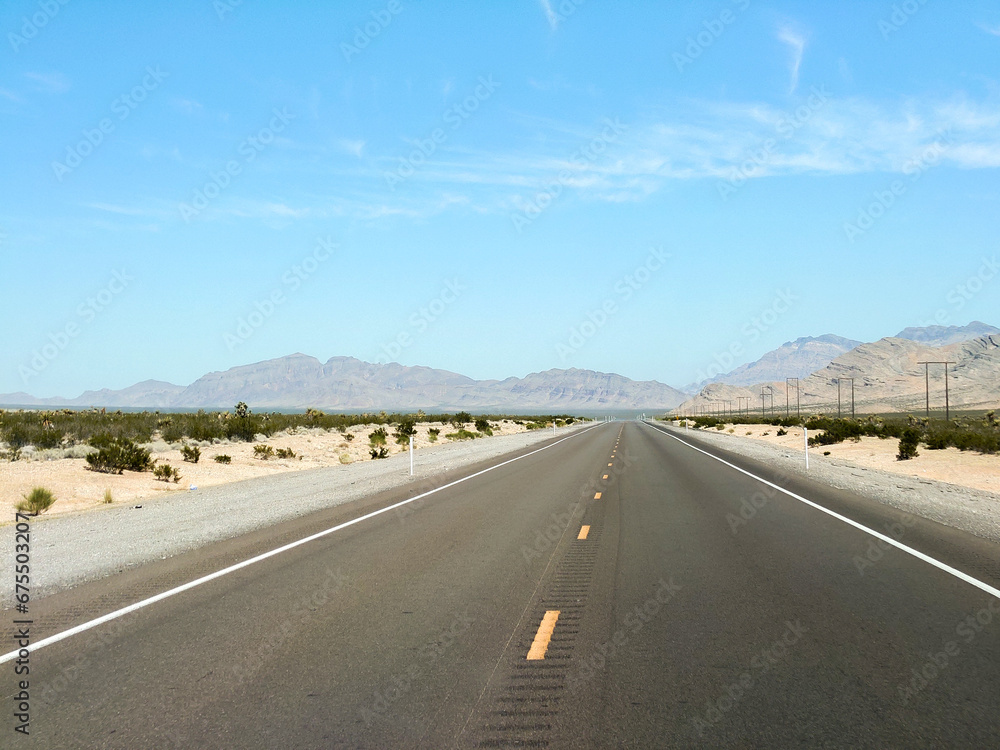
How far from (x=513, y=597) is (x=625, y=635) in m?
1.65

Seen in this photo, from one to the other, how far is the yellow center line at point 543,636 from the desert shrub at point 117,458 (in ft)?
67.8

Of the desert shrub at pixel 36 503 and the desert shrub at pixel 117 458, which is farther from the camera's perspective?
the desert shrub at pixel 117 458

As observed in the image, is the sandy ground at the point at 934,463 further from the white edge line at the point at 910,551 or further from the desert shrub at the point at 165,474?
the desert shrub at the point at 165,474

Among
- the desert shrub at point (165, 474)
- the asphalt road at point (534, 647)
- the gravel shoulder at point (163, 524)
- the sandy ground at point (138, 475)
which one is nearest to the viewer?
the asphalt road at point (534, 647)

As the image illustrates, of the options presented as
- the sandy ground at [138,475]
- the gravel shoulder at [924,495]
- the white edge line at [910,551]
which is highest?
the white edge line at [910,551]

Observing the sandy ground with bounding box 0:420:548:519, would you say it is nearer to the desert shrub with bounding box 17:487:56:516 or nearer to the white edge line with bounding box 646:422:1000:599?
the desert shrub with bounding box 17:487:56:516

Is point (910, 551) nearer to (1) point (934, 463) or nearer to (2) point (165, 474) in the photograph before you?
(2) point (165, 474)

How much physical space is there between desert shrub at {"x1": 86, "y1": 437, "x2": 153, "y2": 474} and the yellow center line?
2068 cm

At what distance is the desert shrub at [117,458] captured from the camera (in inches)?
927

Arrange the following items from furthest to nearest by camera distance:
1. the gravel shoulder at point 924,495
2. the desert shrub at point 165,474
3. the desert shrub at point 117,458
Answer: the desert shrub at point 117,458
the desert shrub at point 165,474
the gravel shoulder at point 924,495

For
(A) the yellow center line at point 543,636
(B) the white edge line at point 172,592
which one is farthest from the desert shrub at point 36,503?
(A) the yellow center line at point 543,636

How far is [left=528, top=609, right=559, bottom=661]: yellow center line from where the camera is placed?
19.4 feet

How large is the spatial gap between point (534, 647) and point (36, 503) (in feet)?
49.2

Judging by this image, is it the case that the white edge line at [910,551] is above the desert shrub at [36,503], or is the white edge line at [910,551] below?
above
